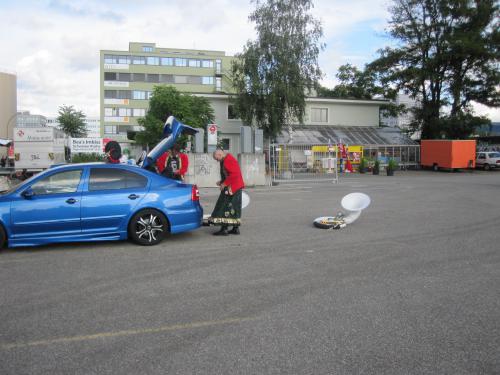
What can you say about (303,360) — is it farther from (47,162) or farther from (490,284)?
(47,162)

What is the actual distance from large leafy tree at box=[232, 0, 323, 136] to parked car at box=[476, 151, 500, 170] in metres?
16.1

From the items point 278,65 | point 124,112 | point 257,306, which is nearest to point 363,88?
point 278,65

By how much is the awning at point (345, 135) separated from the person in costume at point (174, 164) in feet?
94.6

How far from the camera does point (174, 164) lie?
11.1 metres

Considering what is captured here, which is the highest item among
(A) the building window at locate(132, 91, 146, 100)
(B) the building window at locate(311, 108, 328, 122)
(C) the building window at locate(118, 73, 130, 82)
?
(C) the building window at locate(118, 73, 130, 82)

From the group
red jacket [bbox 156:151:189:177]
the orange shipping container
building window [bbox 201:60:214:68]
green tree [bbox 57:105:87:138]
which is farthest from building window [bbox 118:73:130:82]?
red jacket [bbox 156:151:189:177]

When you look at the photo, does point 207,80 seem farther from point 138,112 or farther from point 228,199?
point 228,199

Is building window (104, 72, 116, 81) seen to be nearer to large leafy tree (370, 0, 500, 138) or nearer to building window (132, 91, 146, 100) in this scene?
building window (132, 91, 146, 100)

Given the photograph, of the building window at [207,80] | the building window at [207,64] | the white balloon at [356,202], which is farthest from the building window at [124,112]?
the white balloon at [356,202]

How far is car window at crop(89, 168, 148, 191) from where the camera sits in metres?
7.94

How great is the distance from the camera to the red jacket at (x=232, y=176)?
9.11m

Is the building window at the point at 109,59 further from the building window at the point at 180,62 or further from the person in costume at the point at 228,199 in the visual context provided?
the person in costume at the point at 228,199

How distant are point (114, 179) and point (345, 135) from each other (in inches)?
1414

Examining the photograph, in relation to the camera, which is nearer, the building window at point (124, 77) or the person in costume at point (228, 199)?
the person in costume at point (228, 199)
